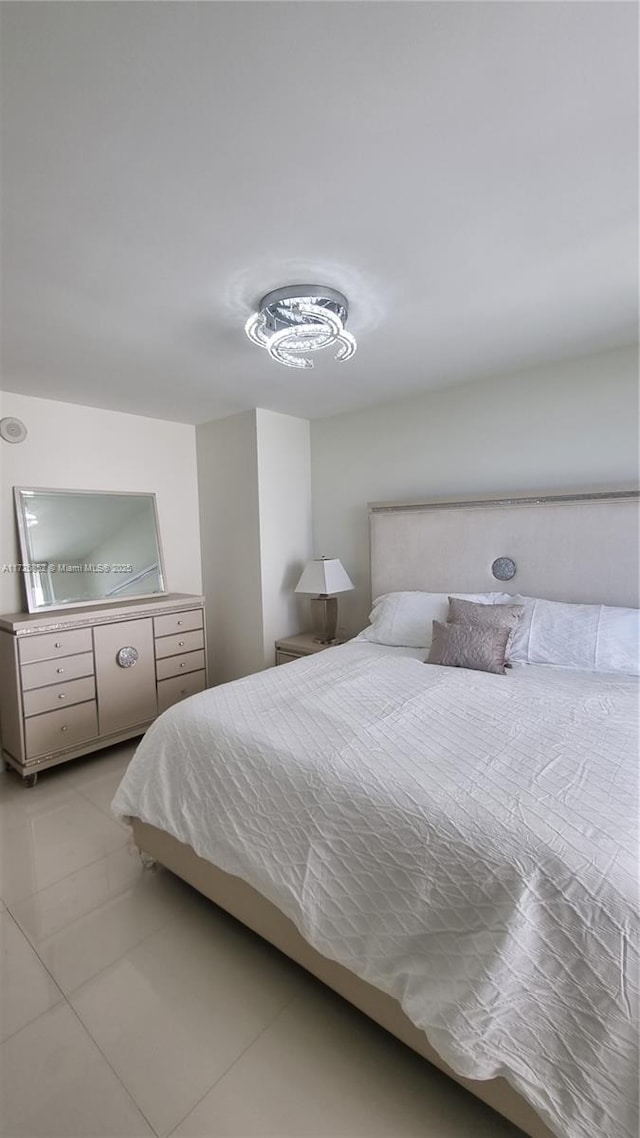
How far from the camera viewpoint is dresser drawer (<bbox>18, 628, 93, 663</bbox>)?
247 centimetres

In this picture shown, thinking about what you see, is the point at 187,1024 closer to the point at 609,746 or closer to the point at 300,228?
the point at 609,746

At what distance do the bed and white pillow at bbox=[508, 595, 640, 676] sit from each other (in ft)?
0.22

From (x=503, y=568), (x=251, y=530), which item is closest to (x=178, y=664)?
(x=251, y=530)

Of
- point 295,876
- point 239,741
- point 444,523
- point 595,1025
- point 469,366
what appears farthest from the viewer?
point 444,523

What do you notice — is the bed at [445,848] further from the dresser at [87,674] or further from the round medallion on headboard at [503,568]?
the dresser at [87,674]

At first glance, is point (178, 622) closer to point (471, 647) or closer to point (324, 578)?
point (324, 578)

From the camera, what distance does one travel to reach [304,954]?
1.31 m

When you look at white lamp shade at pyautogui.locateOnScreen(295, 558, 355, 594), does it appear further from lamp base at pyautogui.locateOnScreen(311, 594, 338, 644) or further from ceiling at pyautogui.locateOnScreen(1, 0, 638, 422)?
ceiling at pyautogui.locateOnScreen(1, 0, 638, 422)

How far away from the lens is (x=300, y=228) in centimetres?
134

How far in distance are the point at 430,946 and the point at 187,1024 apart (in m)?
0.84

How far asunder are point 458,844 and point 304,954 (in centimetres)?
69

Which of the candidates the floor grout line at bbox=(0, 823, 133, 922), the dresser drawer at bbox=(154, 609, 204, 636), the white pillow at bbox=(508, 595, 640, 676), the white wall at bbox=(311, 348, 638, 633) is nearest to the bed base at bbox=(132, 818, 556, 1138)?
the floor grout line at bbox=(0, 823, 133, 922)

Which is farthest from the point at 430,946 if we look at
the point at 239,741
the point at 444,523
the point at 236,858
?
the point at 444,523

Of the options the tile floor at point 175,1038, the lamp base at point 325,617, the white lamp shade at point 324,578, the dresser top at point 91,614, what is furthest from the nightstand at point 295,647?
the tile floor at point 175,1038
